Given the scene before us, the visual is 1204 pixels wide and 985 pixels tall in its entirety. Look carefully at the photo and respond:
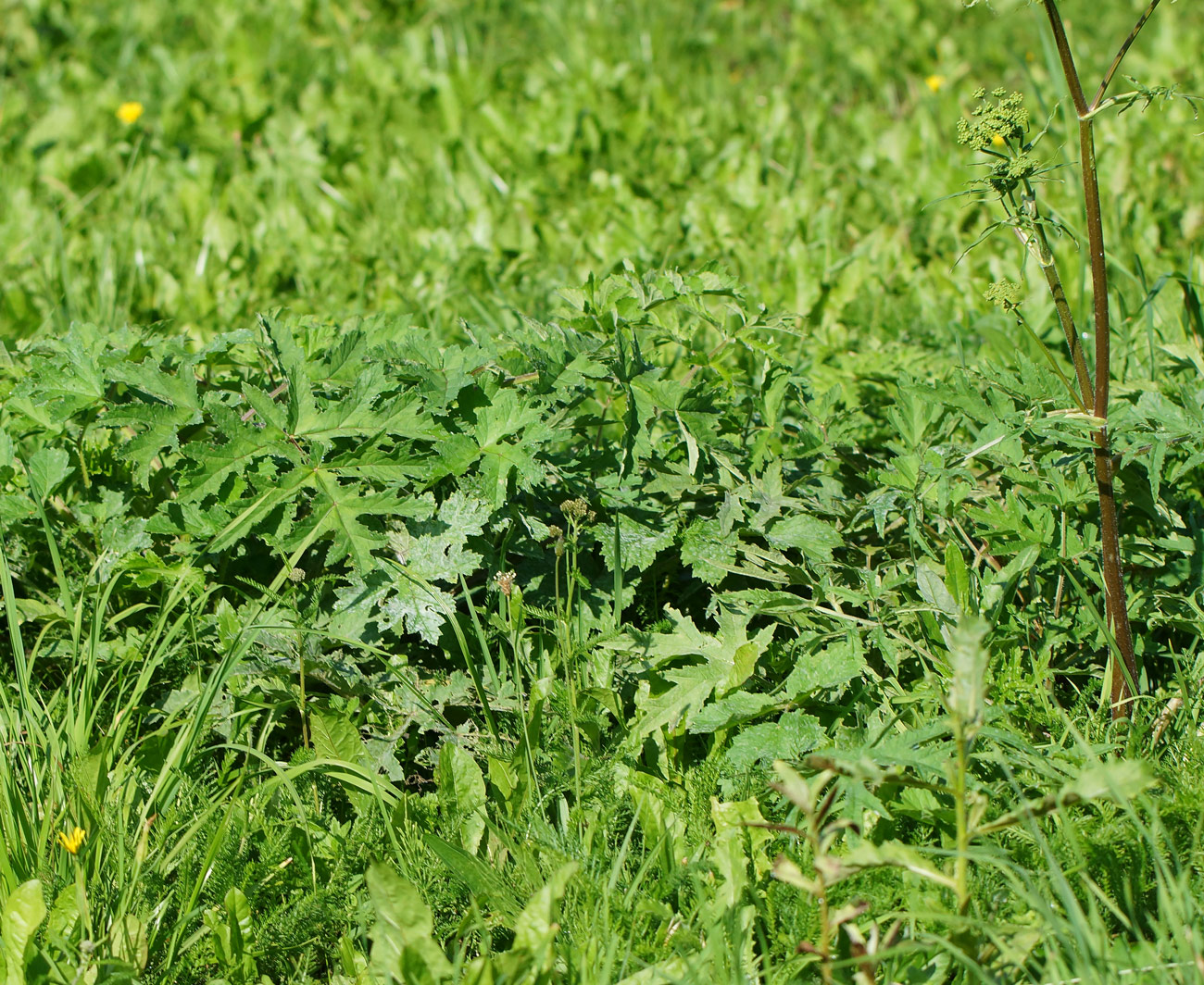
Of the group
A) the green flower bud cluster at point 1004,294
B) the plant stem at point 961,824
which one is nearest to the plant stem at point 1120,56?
the green flower bud cluster at point 1004,294

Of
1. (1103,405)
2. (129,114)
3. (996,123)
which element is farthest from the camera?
(129,114)

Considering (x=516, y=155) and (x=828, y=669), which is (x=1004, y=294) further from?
(x=516, y=155)

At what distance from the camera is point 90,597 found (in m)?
2.37

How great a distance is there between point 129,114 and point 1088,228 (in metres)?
4.29

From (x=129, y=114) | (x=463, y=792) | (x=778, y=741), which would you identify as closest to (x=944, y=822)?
(x=778, y=741)

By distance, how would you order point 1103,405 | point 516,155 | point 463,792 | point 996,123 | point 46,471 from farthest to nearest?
1. point 516,155
2. point 46,471
3. point 463,792
4. point 1103,405
5. point 996,123

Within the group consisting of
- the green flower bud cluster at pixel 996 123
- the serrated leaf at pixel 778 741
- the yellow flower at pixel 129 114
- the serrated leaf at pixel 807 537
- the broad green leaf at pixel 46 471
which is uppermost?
the yellow flower at pixel 129 114

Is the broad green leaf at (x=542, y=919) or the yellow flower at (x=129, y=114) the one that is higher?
the yellow flower at (x=129, y=114)

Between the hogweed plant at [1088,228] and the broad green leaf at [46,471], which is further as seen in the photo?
the broad green leaf at [46,471]

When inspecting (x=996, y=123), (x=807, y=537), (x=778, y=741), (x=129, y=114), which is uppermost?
(x=129, y=114)

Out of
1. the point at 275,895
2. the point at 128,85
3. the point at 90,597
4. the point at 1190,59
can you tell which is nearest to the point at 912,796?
the point at 275,895

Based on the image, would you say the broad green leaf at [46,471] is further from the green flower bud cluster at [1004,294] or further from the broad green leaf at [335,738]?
the green flower bud cluster at [1004,294]

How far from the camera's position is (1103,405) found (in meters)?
1.98

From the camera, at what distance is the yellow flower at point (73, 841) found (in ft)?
6.13
